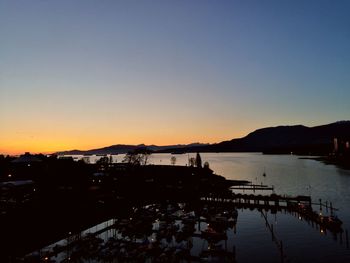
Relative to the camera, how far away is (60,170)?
86.6 meters

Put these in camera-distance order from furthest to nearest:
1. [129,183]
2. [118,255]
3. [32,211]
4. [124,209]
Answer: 1. [129,183]
2. [124,209]
3. [32,211]
4. [118,255]

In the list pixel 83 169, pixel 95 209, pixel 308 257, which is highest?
pixel 83 169

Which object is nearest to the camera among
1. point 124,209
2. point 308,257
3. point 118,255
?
point 118,255

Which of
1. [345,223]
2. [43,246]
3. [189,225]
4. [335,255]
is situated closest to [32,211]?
[43,246]

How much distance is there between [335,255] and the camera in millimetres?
47094

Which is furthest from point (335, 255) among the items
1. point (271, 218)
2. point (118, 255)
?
point (118, 255)

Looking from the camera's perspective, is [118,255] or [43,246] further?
[43,246]

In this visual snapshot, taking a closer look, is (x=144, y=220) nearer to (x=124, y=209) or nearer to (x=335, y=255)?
(x=124, y=209)

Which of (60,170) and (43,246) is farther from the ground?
(60,170)

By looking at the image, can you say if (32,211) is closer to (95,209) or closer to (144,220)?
(95,209)

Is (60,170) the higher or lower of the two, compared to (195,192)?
higher

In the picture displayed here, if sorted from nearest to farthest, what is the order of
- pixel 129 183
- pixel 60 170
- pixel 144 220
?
pixel 144 220 < pixel 60 170 < pixel 129 183

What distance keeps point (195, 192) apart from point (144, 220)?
3803 cm

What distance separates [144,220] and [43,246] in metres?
20.2
